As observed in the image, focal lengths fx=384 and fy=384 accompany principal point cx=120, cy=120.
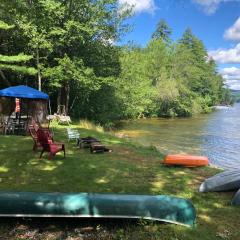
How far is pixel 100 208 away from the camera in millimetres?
5445

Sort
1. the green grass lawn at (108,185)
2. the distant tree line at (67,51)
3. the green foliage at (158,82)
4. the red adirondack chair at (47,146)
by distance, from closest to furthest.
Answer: the green grass lawn at (108,185) → the red adirondack chair at (47,146) → the distant tree line at (67,51) → the green foliage at (158,82)

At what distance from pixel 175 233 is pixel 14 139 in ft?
32.7

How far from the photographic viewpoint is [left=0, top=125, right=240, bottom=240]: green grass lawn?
17.5 ft

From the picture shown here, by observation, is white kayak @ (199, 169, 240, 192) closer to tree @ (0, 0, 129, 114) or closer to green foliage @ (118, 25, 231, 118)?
tree @ (0, 0, 129, 114)

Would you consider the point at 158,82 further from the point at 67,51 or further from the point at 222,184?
the point at 222,184

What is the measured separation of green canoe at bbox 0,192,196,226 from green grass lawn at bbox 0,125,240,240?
16 cm

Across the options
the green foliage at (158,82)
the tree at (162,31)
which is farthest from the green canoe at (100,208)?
the tree at (162,31)

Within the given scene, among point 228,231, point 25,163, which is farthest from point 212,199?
point 25,163

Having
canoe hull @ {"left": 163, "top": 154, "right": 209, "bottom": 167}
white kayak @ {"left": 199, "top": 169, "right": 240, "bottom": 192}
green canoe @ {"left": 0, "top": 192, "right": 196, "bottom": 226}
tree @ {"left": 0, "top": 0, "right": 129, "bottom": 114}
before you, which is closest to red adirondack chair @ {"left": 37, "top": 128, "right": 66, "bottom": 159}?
canoe hull @ {"left": 163, "top": 154, "right": 209, "bottom": 167}

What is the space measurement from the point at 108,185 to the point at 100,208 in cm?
236

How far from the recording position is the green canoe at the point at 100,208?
5.43m

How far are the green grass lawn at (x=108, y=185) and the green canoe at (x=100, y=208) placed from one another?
0.52ft

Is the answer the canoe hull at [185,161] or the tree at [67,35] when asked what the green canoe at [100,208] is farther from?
the tree at [67,35]

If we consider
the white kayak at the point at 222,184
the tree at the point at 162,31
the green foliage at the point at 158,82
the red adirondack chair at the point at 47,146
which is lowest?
the white kayak at the point at 222,184
